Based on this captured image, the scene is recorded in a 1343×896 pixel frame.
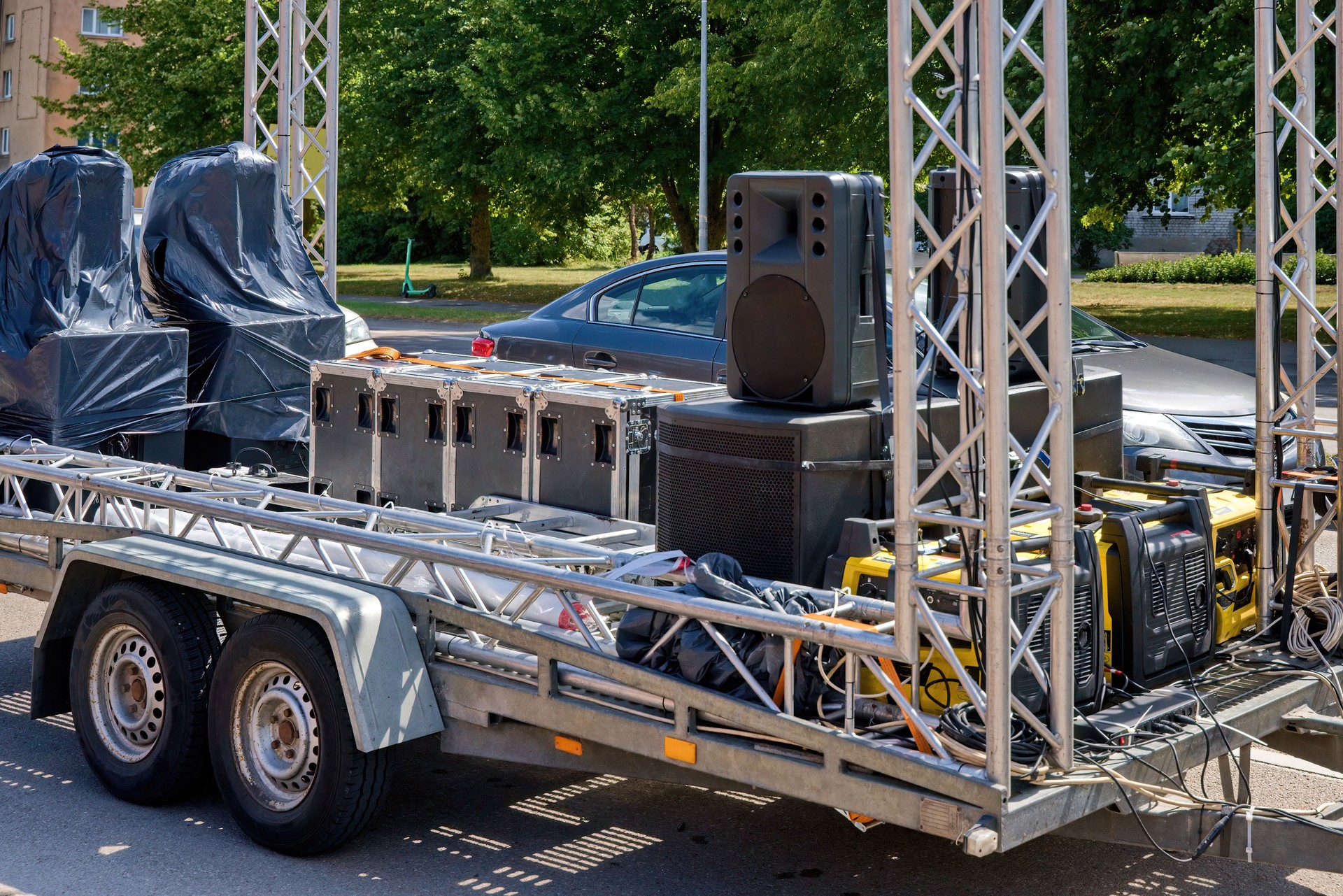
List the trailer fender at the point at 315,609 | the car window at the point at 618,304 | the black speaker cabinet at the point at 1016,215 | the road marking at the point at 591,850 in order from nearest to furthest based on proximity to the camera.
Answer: the trailer fender at the point at 315,609, the road marking at the point at 591,850, the black speaker cabinet at the point at 1016,215, the car window at the point at 618,304

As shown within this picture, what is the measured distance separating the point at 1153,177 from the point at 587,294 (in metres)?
17.0

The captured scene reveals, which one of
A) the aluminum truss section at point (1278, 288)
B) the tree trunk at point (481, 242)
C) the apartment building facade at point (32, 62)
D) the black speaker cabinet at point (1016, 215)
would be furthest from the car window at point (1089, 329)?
the apartment building facade at point (32, 62)

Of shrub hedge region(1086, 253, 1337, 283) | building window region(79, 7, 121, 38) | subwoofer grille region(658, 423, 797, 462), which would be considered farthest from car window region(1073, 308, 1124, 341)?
building window region(79, 7, 121, 38)

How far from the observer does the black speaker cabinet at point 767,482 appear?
5.14m

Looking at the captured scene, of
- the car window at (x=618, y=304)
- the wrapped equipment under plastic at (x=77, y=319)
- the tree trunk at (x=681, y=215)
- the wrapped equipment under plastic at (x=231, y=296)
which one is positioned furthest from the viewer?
the tree trunk at (x=681, y=215)

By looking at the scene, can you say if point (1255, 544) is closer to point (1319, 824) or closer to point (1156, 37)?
point (1319, 824)

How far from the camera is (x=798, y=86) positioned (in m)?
28.0

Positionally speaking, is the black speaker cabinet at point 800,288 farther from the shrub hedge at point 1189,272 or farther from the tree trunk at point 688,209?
the shrub hedge at point 1189,272

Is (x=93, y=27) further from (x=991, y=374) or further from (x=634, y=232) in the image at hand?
(x=991, y=374)

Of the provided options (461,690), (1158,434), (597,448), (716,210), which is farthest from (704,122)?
(461,690)

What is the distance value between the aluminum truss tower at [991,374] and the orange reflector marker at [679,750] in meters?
0.75

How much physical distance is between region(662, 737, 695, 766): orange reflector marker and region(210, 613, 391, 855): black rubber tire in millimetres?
1076

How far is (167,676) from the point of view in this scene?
5.38 metres

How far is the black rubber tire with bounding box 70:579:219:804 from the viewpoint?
Answer: 536cm
